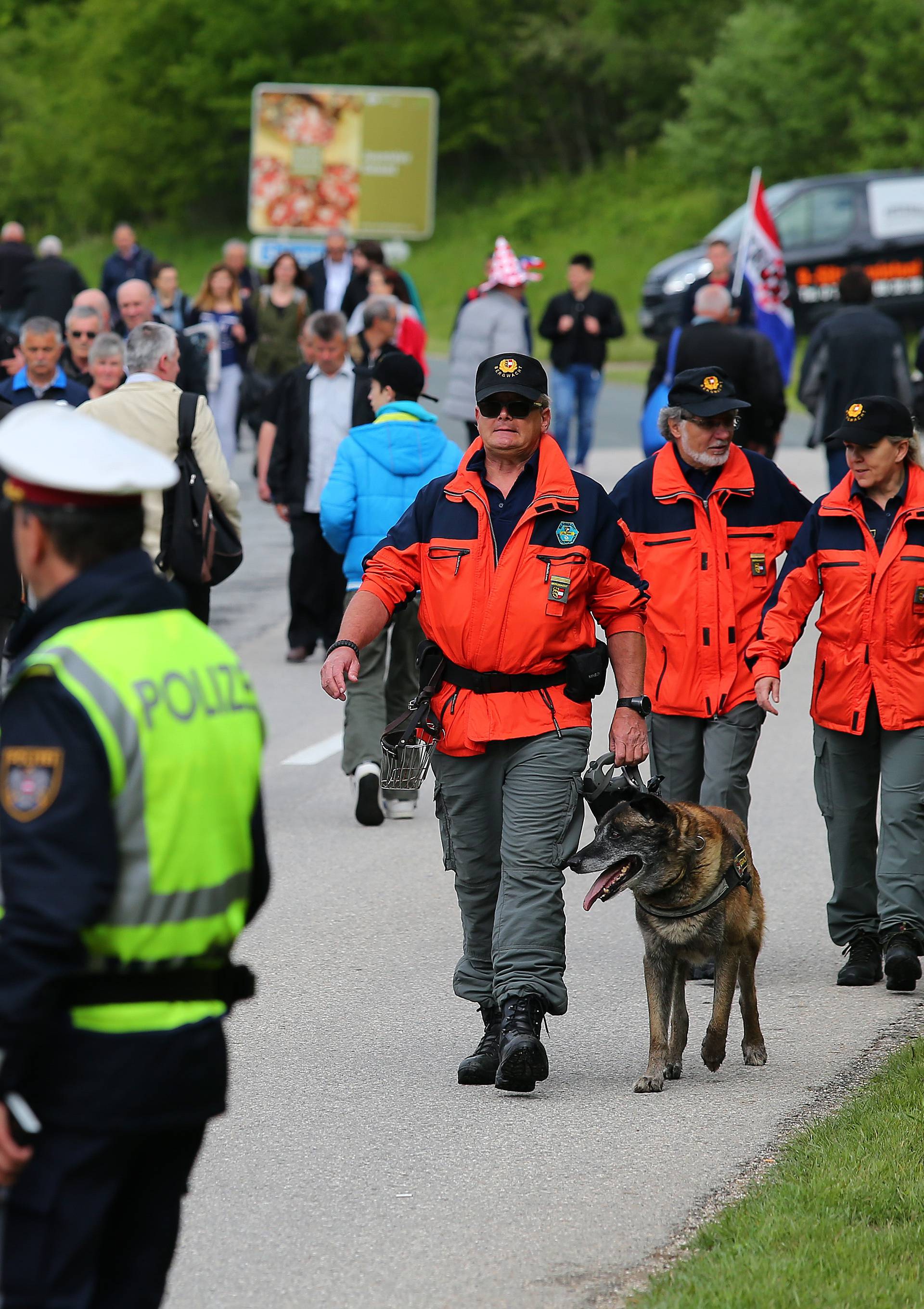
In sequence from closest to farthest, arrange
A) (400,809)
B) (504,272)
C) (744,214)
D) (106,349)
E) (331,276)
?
(400,809)
(106,349)
(504,272)
(331,276)
(744,214)

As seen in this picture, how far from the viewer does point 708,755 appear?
23.5ft

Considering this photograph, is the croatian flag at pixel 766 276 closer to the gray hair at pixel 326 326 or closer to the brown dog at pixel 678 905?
the gray hair at pixel 326 326

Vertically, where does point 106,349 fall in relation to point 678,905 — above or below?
above

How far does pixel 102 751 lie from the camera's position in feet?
9.45

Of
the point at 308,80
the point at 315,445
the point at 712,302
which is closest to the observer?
the point at 315,445

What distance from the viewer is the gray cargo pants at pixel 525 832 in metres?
5.70

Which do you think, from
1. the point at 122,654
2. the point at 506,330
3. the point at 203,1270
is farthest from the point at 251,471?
the point at 122,654

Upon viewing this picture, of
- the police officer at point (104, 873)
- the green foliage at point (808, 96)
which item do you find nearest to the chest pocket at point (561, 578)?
the police officer at point (104, 873)

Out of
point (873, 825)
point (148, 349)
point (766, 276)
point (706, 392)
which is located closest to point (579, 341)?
point (766, 276)

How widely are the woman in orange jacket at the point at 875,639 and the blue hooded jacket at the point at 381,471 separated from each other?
252 cm

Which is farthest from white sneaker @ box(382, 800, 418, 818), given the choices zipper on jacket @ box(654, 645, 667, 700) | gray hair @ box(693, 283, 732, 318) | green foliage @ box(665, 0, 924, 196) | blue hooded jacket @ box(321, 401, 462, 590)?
green foliage @ box(665, 0, 924, 196)

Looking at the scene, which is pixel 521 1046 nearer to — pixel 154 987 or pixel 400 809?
pixel 154 987

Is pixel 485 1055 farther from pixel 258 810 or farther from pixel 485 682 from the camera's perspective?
pixel 258 810

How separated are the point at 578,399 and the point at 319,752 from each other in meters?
9.63
